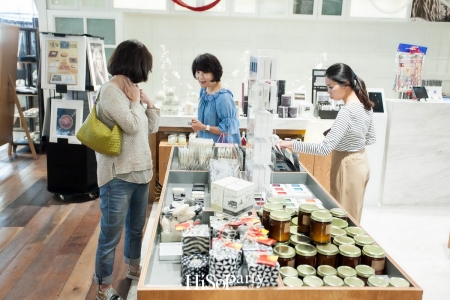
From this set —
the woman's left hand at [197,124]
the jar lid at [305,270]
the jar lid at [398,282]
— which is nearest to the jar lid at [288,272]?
the jar lid at [305,270]

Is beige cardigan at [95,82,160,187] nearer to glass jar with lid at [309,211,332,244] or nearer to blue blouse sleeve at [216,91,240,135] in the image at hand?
blue blouse sleeve at [216,91,240,135]

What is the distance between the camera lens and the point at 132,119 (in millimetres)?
2281

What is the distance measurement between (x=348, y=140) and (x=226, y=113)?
1.00 m

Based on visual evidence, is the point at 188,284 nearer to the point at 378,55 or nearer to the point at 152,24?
the point at 152,24

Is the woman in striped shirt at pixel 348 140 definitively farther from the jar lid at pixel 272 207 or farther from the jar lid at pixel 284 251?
the jar lid at pixel 284 251

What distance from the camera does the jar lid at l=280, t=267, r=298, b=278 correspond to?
158 centimetres

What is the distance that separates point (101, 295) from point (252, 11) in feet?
11.3

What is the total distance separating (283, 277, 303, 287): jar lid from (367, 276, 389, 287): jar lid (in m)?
0.25

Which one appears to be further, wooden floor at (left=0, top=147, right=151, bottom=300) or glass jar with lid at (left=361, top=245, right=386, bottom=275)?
wooden floor at (left=0, top=147, right=151, bottom=300)

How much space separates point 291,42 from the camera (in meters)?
5.19

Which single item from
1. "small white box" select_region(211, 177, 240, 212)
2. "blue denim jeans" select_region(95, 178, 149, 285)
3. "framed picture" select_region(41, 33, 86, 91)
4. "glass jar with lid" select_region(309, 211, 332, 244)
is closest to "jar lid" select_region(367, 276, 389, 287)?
"glass jar with lid" select_region(309, 211, 332, 244)

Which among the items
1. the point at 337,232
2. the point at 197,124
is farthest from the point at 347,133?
the point at 197,124

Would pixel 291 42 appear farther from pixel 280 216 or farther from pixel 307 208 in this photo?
pixel 280 216

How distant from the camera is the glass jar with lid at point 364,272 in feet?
5.19
